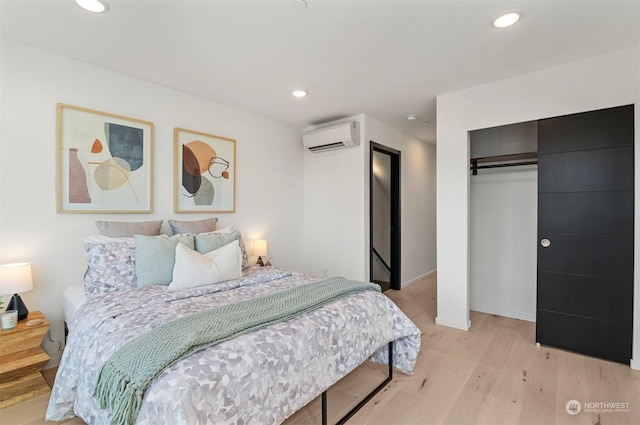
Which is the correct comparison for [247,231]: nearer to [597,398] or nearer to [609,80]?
[597,398]

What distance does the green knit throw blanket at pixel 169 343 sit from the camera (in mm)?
1168

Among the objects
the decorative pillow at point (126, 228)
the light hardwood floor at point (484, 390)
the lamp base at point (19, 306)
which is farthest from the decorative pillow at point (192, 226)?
the light hardwood floor at point (484, 390)

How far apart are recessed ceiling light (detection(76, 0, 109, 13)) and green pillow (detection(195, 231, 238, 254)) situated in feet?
5.42

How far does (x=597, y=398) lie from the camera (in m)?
2.03

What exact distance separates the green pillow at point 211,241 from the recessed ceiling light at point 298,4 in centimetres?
184

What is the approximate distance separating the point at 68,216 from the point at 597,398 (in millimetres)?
3971

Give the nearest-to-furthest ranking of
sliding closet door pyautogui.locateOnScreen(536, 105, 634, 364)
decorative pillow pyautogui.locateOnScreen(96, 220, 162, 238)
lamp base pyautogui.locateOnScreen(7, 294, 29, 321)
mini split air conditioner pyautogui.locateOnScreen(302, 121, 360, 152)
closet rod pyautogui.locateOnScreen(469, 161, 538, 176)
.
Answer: lamp base pyautogui.locateOnScreen(7, 294, 29, 321)
sliding closet door pyautogui.locateOnScreen(536, 105, 634, 364)
decorative pillow pyautogui.locateOnScreen(96, 220, 162, 238)
closet rod pyautogui.locateOnScreen(469, 161, 538, 176)
mini split air conditioner pyautogui.locateOnScreen(302, 121, 360, 152)

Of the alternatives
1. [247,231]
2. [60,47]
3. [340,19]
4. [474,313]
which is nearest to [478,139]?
[474,313]

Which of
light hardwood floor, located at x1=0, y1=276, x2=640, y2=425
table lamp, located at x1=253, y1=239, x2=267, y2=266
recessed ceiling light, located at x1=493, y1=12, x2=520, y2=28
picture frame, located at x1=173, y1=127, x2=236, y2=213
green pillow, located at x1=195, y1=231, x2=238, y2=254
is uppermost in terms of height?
recessed ceiling light, located at x1=493, y1=12, x2=520, y2=28

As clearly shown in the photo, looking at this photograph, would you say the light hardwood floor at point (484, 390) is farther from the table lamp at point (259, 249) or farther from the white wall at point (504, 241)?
the table lamp at point (259, 249)

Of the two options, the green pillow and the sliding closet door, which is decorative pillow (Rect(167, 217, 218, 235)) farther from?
the sliding closet door

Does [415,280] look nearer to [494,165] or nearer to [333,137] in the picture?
[494,165]

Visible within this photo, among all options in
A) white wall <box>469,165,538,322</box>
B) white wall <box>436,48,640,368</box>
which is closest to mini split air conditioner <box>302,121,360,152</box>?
white wall <box>436,48,640,368</box>

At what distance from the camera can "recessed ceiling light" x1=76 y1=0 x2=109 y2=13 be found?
6.00 feet
